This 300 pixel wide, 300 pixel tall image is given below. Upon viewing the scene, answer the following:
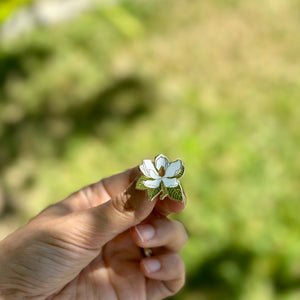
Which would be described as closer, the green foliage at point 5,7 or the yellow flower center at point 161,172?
the yellow flower center at point 161,172

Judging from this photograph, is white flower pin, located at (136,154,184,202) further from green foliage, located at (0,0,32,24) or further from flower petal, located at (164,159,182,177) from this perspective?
green foliage, located at (0,0,32,24)

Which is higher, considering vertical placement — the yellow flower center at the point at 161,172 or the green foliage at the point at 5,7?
the green foliage at the point at 5,7

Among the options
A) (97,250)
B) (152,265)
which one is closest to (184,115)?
(152,265)

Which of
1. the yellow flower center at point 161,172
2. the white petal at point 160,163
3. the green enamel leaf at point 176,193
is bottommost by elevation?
the green enamel leaf at point 176,193

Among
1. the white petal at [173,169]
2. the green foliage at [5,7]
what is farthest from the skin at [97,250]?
the green foliage at [5,7]

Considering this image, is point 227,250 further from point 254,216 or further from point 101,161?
point 101,161

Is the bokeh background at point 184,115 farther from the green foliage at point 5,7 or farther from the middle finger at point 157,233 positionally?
the middle finger at point 157,233
